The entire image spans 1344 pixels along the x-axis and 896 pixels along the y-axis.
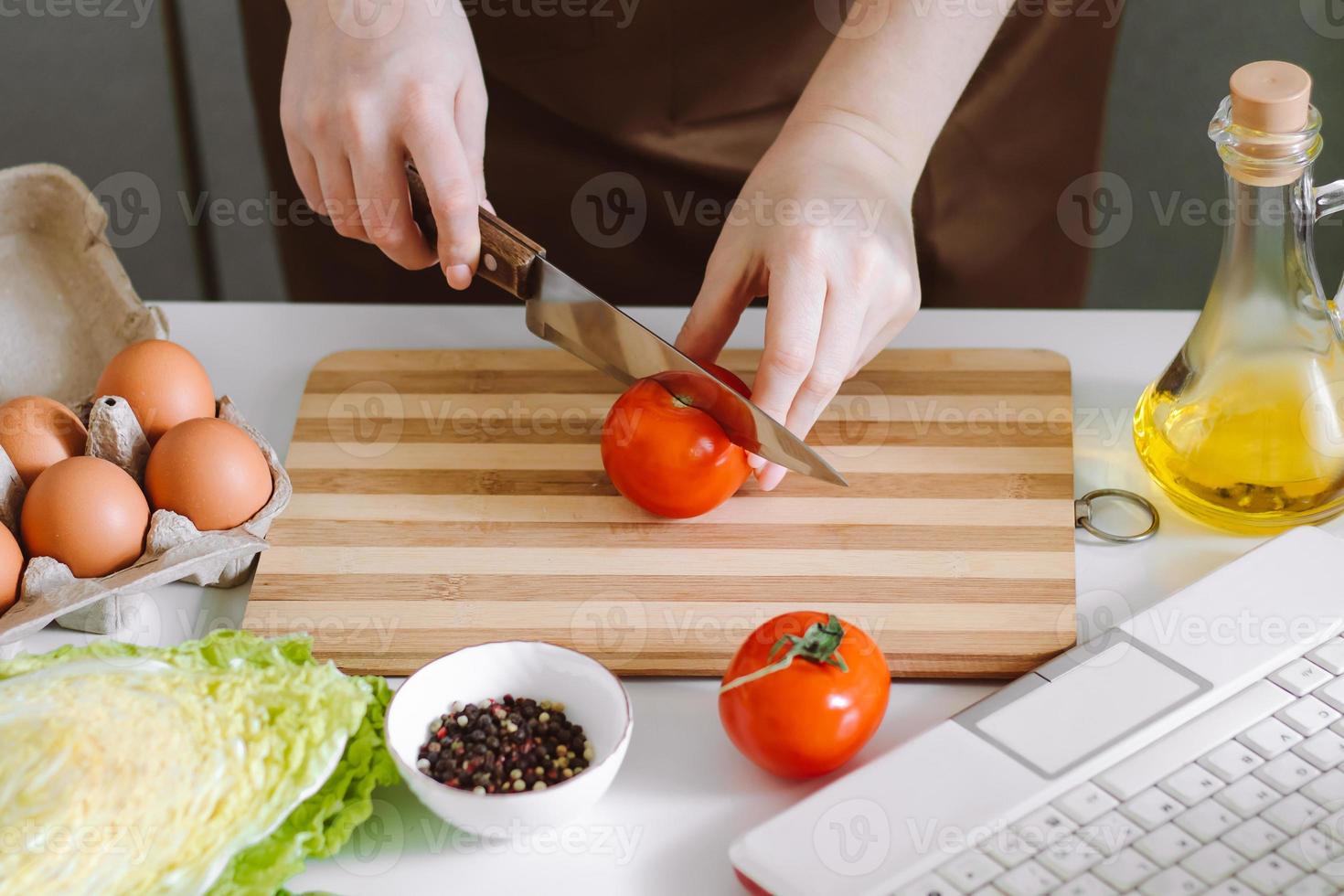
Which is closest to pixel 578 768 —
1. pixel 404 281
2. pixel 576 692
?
pixel 576 692

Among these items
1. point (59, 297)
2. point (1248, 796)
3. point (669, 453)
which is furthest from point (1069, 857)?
point (59, 297)

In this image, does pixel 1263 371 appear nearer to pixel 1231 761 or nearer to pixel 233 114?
pixel 1231 761

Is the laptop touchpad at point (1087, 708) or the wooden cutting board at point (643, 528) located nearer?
the laptop touchpad at point (1087, 708)

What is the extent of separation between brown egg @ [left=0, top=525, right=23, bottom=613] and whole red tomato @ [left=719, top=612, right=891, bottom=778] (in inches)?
20.7

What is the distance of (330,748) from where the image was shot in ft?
2.51

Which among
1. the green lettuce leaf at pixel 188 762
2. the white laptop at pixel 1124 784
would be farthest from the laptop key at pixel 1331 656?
the green lettuce leaf at pixel 188 762

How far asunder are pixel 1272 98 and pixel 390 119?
28.5 inches

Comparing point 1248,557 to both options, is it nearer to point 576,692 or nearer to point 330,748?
point 576,692

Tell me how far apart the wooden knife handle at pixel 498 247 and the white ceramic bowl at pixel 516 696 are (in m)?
0.39

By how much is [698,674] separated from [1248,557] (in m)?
0.43

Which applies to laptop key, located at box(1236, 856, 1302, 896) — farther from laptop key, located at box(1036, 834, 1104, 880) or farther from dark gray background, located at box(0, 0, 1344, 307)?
dark gray background, located at box(0, 0, 1344, 307)

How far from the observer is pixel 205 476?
97cm

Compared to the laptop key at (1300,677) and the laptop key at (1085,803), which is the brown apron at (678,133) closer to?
the laptop key at (1300,677)

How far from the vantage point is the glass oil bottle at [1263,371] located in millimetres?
961
